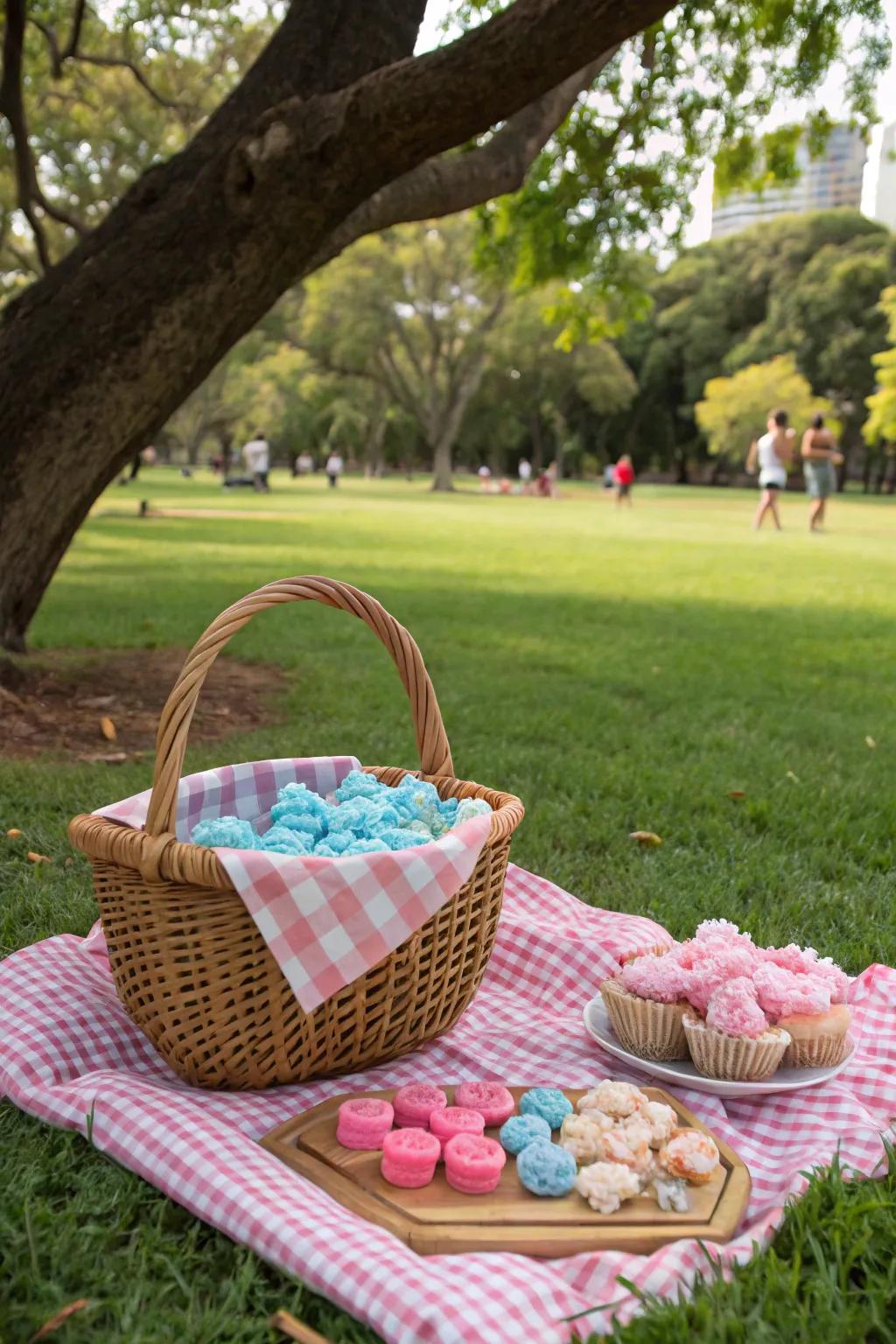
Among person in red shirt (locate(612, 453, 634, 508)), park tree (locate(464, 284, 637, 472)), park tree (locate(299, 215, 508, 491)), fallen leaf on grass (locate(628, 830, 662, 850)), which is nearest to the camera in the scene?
fallen leaf on grass (locate(628, 830, 662, 850))

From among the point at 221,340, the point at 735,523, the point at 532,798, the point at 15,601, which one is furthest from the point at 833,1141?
the point at 735,523

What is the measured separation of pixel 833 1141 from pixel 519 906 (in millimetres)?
1325

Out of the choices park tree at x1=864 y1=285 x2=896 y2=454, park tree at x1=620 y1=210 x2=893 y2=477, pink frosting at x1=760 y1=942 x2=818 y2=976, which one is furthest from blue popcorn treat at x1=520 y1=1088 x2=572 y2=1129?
park tree at x1=620 y1=210 x2=893 y2=477

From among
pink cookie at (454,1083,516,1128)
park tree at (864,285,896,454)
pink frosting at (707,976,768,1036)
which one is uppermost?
park tree at (864,285,896,454)

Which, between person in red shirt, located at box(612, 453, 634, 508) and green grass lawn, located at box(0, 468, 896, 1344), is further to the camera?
person in red shirt, located at box(612, 453, 634, 508)

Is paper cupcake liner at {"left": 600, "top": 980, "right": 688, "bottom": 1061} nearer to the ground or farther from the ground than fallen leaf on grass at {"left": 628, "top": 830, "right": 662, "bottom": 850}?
farther from the ground

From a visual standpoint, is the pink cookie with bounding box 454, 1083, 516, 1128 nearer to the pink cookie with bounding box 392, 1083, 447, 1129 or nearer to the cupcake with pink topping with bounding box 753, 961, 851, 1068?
the pink cookie with bounding box 392, 1083, 447, 1129

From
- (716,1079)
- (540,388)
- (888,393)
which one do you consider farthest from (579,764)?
(540,388)

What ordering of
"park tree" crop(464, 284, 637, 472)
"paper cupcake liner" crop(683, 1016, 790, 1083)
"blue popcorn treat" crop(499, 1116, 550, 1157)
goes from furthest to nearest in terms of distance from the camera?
"park tree" crop(464, 284, 637, 472), "paper cupcake liner" crop(683, 1016, 790, 1083), "blue popcorn treat" crop(499, 1116, 550, 1157)

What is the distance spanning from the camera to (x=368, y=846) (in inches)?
96.5

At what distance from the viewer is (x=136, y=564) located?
13.5 meters

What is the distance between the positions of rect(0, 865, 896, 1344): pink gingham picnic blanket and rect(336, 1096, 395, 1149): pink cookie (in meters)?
0.11

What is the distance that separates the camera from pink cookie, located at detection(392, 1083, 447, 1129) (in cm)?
222

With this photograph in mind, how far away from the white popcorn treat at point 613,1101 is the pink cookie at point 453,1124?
0.69 ft
